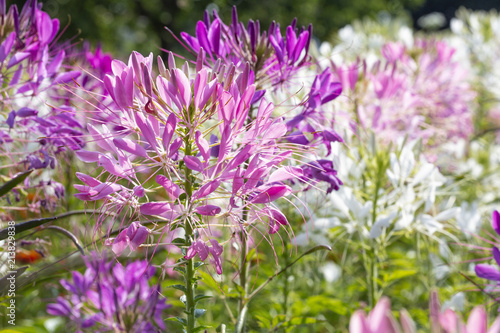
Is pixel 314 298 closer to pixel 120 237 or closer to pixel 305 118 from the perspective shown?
pixel 305 118

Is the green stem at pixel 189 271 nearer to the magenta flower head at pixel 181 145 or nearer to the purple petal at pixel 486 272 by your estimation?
the magenta flower head at pixel 181 145

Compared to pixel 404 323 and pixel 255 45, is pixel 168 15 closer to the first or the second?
pixel 255 45

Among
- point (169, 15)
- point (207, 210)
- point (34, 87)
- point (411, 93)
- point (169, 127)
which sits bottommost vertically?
point (207, 210)

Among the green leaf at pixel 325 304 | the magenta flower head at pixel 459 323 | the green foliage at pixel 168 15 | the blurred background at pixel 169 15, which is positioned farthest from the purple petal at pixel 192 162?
the blurred background at pixel 169 15

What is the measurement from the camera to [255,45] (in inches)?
34.0

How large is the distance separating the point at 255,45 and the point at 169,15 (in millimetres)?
8051

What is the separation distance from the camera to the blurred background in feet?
24.5

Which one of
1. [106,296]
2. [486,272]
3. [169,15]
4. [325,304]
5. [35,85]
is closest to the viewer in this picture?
[486,272]

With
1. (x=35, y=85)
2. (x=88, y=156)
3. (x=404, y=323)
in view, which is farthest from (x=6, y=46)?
(x=404, y=323)

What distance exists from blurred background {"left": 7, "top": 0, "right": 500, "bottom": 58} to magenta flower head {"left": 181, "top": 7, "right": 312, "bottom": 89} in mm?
6595

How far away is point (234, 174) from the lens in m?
0.62

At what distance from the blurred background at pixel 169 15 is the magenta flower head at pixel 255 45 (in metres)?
6.59

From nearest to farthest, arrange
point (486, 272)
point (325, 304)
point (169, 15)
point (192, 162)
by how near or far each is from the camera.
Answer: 1. point (192, 162)
2. point (486, 272)
3. point (325, 304)
4. point (169, 15)

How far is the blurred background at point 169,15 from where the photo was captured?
24.5 ft
